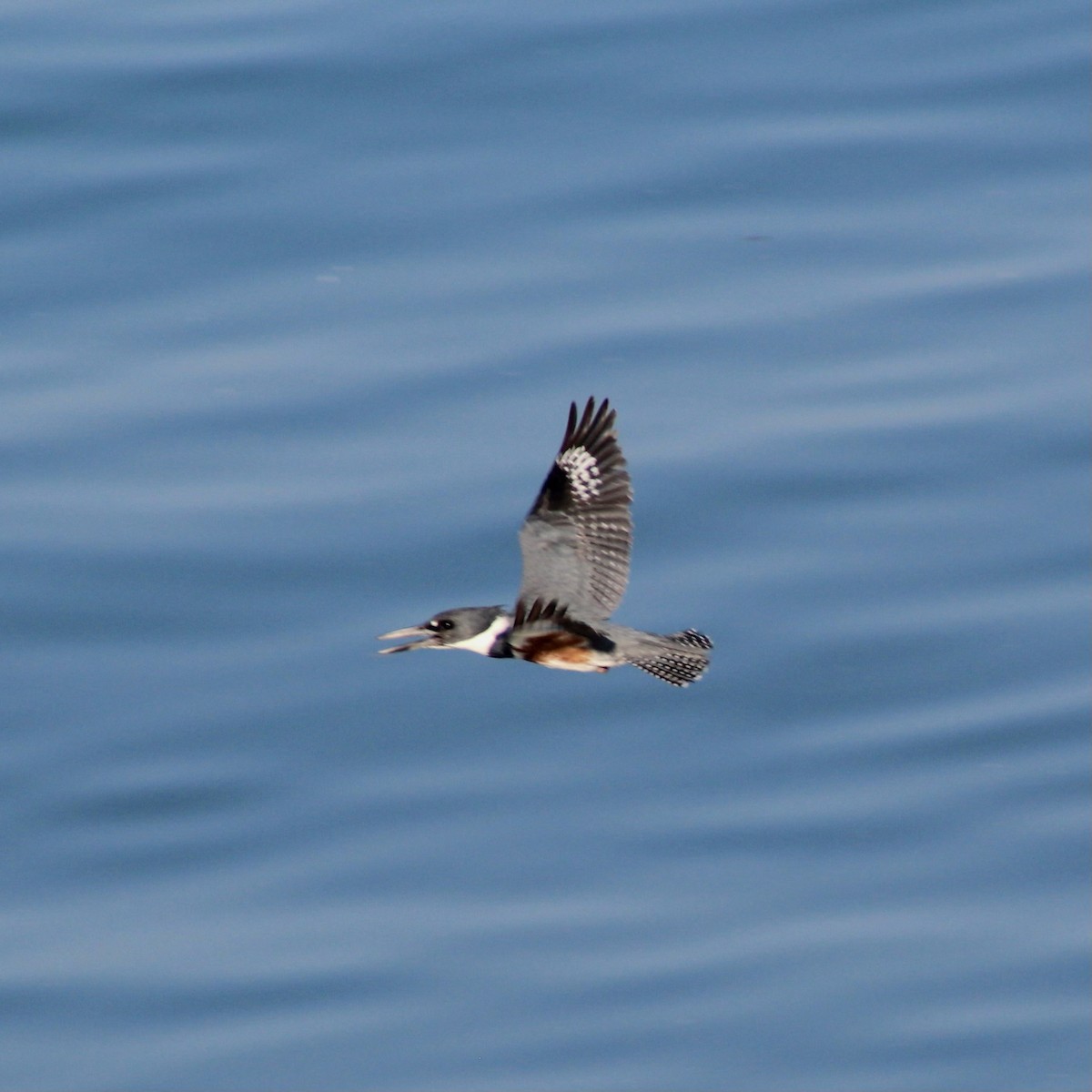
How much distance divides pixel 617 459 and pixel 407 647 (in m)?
1.29

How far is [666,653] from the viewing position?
390 inches

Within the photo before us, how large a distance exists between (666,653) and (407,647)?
118cm

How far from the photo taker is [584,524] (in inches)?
393

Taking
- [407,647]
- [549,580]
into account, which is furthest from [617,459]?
[407,647]

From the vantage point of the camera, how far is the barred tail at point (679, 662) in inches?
387


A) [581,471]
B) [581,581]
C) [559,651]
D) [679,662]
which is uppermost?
[581,471]

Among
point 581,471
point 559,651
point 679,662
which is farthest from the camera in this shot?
point 581,471

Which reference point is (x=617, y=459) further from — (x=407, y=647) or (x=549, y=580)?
(x=407, y=647)

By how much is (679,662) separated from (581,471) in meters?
0.98

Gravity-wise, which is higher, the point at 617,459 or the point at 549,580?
the point at 617,459

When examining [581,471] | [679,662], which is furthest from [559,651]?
[581,471]

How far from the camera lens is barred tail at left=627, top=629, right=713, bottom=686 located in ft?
32.2

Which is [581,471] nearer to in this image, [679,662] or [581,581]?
[581,581]

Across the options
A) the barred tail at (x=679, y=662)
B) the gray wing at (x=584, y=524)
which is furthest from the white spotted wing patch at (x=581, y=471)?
the barred tail at (x=679, y=662)
